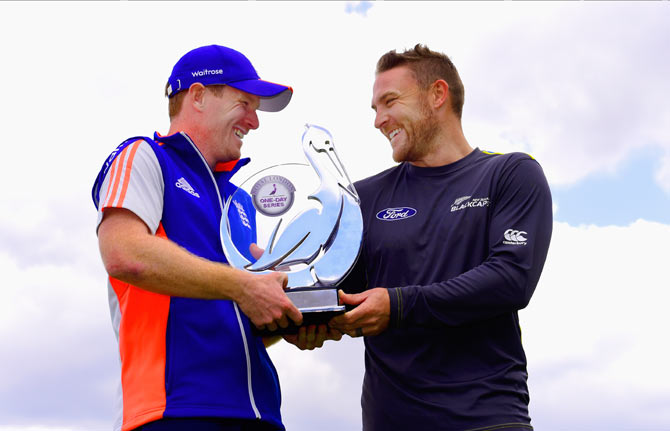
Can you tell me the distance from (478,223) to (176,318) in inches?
61.3

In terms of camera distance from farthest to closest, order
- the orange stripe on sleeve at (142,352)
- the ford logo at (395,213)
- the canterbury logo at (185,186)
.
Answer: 1. the ford logo at (395,213)
2. the canterbury logo at (185,186)
3. the orange stripe on sleeve at (142,352)

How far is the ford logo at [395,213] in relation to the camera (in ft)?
11.8

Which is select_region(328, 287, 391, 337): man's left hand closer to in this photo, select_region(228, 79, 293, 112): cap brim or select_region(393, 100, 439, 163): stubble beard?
select_region(393, 100, 439, 163): stubble beard

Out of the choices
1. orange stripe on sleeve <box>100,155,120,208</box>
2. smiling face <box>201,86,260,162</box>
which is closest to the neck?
smiling face <box>201,86,260,162</box>

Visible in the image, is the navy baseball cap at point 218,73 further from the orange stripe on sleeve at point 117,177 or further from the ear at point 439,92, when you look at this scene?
the ear at point 439,92

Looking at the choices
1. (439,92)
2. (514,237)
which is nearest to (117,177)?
(514,237)

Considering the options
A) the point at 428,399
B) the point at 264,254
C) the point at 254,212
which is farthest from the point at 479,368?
the point at 254,212

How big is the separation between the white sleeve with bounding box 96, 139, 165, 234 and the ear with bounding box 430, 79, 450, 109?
69.0 inches

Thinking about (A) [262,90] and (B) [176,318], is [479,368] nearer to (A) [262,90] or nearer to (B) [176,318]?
(B) [176,318]

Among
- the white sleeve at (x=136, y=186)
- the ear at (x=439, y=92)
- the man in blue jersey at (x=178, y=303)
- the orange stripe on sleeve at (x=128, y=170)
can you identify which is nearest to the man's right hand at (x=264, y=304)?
the man in blue jersey at (x=178, y=303)

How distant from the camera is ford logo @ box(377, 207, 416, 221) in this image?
3.60m

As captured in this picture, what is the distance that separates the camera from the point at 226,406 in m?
2.88

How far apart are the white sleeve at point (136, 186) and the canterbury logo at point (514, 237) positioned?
165 centimetres

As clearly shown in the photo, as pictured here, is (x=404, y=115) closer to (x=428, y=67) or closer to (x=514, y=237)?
(x=428, y=67)
